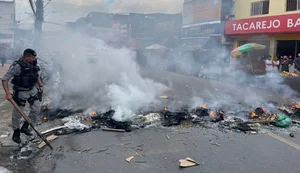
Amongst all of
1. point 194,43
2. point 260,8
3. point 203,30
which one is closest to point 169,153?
point 260,8

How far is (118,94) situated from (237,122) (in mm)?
3333

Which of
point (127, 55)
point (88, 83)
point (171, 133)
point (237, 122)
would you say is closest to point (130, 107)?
point (171, 133)

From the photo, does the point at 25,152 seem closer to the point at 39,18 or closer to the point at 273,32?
the point at 273,32

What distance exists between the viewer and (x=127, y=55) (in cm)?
1452

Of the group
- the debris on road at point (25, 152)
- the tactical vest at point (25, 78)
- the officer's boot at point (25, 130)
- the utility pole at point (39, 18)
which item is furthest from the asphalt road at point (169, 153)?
the utility pole at point (39, 18)

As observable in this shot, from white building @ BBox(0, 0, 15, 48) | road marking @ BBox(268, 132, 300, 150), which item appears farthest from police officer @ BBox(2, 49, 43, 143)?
white building @ BBox(0, 0, 15, 48)

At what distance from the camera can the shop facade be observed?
15383 mm

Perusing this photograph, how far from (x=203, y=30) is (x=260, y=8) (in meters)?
5.50

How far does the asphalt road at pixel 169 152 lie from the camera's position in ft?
11.4

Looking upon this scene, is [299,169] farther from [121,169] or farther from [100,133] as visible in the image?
[100,133]

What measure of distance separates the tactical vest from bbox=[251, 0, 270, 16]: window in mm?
17703

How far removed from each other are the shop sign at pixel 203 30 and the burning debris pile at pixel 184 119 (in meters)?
16.0

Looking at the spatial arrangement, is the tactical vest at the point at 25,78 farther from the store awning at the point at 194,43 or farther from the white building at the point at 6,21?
the white building at the point at 6,21

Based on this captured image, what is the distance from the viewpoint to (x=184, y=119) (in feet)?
18.3
